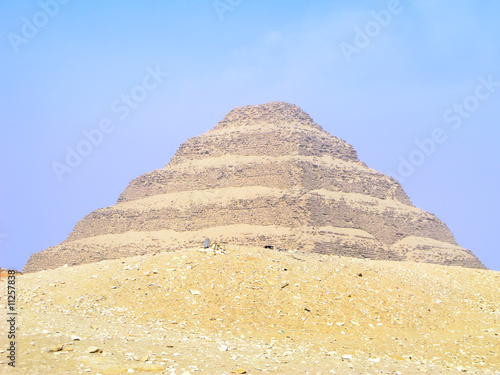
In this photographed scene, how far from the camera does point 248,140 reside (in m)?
68.9

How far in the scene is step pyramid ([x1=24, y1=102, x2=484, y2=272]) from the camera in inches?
2176

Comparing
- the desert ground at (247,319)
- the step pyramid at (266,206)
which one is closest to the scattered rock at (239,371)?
the desert ground at (247,319)

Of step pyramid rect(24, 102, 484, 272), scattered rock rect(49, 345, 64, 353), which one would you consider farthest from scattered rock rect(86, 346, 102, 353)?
step pyramid rect(24, 102, 484, 272)

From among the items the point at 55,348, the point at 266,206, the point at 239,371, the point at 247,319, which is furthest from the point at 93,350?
the point at 266,206

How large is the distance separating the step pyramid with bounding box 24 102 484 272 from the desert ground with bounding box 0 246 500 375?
31.0 m

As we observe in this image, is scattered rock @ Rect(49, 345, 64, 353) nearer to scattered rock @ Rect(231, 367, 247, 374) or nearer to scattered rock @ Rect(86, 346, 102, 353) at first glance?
scattered rock @ Rect(86, 346, 102, 353)

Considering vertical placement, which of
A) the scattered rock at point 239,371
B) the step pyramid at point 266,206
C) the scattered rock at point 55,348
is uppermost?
the step pyramid at point 266,206

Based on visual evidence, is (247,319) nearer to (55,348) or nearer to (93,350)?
(93,350)

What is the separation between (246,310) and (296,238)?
35.7 m

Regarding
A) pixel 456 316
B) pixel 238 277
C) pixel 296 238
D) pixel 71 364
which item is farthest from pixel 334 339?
pixel 296 238

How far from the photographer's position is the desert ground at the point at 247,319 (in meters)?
12.5

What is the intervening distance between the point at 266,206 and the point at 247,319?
42.3m

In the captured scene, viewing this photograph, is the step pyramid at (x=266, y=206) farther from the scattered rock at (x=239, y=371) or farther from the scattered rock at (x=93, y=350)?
the scattered rock at (x=93, y=350)

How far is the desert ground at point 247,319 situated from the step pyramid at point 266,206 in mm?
30954
